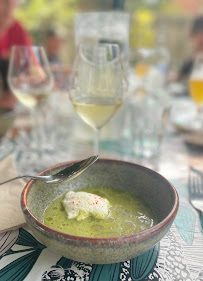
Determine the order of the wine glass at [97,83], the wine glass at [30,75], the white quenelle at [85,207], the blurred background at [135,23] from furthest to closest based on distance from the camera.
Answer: the blurred background at [135,23] < the wine glass at [30,75] < the wine glass at [97,83] < the white quenelle at [85,207]

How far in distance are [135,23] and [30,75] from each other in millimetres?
5141

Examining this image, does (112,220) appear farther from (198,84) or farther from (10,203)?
(198,84)

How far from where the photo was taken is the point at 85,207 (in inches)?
19.0

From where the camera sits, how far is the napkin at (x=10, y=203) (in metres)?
0.50

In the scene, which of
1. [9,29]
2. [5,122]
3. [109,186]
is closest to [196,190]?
[109,186]

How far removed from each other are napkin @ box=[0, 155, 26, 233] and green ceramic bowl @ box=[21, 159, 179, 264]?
0.05 metres

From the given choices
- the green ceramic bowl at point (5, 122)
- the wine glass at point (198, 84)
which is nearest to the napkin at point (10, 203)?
the green ceramic bowl at point (5, 122)

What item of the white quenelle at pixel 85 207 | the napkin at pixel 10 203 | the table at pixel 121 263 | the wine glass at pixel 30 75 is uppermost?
the wine glass at pixel 30 75

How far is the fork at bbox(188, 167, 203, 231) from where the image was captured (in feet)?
1.97

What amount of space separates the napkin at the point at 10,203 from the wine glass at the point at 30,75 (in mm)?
377

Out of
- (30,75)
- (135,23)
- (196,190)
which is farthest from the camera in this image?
(135,23)

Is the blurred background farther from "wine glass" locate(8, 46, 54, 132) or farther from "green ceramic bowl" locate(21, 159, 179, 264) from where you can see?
"green ceramic bowl" locate(21, 159, 179, 264)

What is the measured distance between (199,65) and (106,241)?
112cm

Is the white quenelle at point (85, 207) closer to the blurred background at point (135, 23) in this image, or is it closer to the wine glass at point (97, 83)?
the wine glass at point (97, 83)
